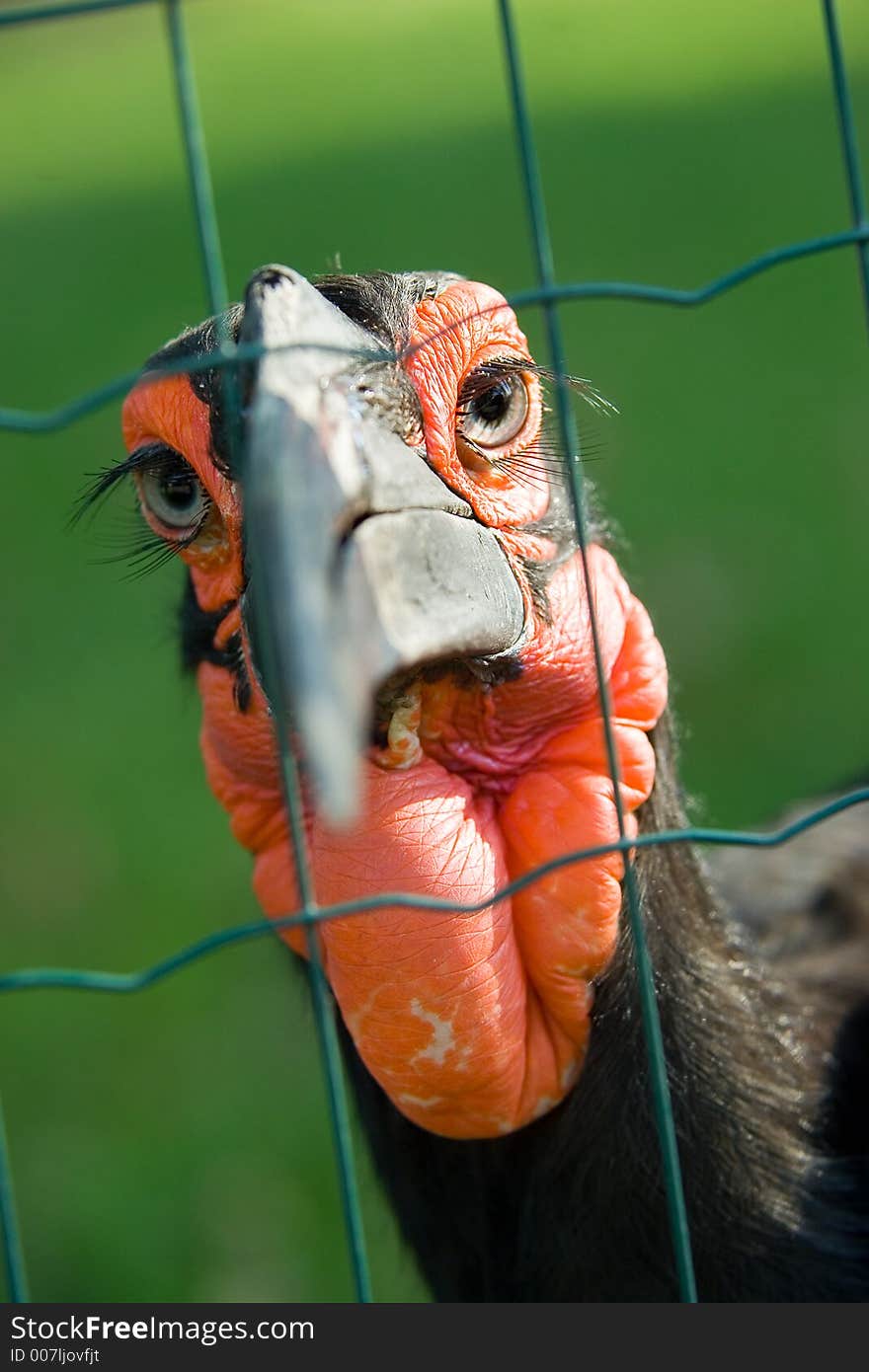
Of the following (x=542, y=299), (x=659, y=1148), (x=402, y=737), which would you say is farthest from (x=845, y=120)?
(x=659, y=1148)

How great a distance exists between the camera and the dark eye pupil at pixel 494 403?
5.46ft

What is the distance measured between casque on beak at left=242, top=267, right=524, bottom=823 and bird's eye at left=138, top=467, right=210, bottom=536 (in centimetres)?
22

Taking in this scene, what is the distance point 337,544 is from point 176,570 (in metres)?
2.01

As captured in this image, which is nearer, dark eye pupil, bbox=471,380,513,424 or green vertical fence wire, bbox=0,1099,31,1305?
green vertical fence wire, bbox=0,1099,31,1305

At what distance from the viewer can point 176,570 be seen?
309 cm

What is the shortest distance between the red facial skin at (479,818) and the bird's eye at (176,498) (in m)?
0.02

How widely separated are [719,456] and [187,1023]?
8.52 feet

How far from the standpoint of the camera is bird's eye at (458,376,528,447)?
1647mm

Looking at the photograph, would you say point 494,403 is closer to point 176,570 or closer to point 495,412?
point 495,412

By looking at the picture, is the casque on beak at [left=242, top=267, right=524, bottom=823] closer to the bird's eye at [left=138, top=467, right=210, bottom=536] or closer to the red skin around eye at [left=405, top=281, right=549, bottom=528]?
the red skin around eye at [left=405, top=281, right=549, bottom=528]

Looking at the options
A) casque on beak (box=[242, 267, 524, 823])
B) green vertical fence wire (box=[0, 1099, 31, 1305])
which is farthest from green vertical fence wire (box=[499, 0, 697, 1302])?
green vertical fence wire (box=[0, 1099, 31, 1305])

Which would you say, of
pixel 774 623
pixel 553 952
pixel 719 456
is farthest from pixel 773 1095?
pixel 719 456

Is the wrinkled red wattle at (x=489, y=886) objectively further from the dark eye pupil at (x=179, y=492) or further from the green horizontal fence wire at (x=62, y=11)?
the green horizontal fence wire at (x=62, y=11)
